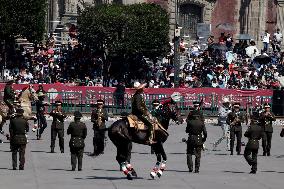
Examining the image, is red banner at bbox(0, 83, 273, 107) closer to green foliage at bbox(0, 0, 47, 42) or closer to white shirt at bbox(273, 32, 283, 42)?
green foliage at bbox(0, 0, 47, 42)

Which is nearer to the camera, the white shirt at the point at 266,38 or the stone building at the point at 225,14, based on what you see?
the white shirt at the point at 266,38

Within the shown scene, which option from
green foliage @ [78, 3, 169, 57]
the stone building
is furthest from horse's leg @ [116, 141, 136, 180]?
the stone building

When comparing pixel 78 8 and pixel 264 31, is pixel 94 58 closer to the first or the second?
pixel 78 8

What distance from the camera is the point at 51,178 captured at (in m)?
31.7

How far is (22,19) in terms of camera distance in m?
69.4

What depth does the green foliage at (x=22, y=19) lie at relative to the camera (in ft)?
225

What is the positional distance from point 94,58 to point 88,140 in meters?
22.8

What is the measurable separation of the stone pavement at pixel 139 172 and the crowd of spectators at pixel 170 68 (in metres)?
20.4

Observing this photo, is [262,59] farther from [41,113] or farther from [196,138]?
[196,138]

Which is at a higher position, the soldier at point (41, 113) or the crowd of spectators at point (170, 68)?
the crowd of spectators at point (170, 68)

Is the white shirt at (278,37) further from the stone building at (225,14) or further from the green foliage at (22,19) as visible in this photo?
the green foliage at (22,19)

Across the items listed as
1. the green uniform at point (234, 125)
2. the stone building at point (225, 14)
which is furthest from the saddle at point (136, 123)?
the stone building at point (225, 14)

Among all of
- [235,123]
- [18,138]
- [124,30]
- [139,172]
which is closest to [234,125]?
[235,123]

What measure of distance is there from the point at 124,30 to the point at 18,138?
3595cm
